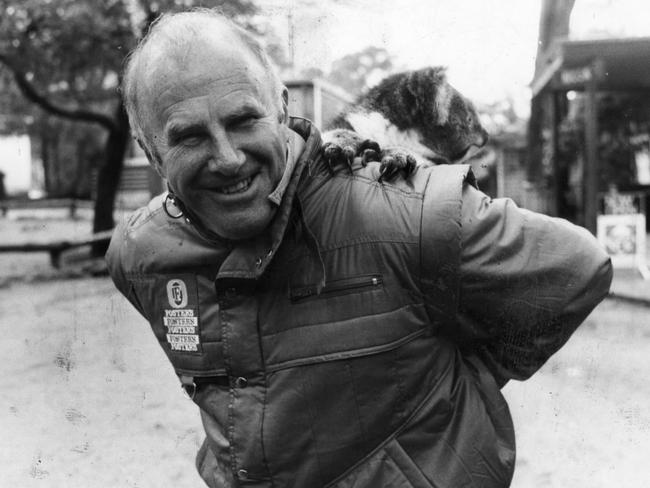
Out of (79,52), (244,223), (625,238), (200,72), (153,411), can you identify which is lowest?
(625,238)

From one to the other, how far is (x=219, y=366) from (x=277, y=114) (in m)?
0.57

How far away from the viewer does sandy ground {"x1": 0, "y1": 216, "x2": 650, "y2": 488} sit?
3.84m

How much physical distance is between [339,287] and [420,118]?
96cm

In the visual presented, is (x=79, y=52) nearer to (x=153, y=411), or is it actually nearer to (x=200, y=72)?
(x=153, y=411)

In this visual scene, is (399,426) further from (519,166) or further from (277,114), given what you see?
(519,166)

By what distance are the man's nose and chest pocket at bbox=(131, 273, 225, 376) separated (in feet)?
0.95

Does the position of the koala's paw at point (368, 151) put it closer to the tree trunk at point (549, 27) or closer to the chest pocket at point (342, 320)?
the chest pocket at point (342, 320)

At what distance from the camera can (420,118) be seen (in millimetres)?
2258

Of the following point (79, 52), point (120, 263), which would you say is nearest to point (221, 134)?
point (120, 263)

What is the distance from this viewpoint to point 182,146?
148 centimetres

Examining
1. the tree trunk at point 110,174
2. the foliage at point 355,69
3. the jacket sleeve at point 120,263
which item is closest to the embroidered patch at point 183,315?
the jacket sleeve at point 120,263

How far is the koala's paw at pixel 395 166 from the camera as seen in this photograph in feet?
4.98

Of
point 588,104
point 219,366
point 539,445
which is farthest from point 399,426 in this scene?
point 588,104

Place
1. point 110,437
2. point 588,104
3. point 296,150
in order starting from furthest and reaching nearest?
point 588,104
point 110,437
point 296,150
